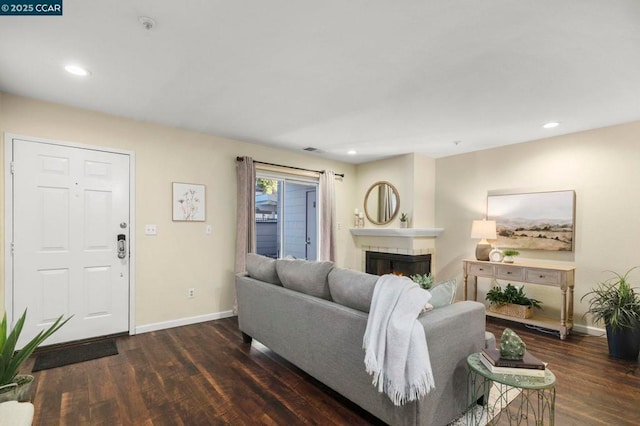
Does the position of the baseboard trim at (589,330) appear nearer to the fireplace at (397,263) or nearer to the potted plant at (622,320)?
the potted plant at (622,320)

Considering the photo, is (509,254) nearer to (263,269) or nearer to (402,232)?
(402,232)

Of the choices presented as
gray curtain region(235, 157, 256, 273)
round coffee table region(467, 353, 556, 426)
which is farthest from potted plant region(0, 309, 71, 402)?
gray curtain region(235, 157, 256, 273)

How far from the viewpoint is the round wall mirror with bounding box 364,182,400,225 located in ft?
17.6

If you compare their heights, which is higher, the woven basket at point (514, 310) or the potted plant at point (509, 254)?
the potted plant at point (509, 254)

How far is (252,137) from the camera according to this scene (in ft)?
14.3

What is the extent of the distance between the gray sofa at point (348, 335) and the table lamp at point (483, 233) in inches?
96.0

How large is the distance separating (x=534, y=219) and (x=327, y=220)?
2962 millimetres

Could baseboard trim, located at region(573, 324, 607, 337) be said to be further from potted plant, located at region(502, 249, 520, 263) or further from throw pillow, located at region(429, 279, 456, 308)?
throw pillow, located at region(429, 279, 456, 308)

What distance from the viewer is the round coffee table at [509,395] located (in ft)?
5.22

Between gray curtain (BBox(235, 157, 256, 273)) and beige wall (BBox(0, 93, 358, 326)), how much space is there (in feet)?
0.42

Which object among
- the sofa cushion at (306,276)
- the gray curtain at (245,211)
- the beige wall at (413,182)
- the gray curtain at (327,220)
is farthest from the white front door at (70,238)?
the beige wall at (413,182)

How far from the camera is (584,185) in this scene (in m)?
3.81

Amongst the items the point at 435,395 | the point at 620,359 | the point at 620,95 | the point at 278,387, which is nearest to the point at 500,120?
the point at 620,95

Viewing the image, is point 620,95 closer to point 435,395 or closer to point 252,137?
point 435,395
